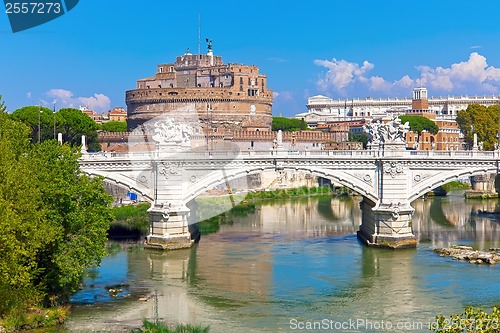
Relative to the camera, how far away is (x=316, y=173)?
34406 millimetres

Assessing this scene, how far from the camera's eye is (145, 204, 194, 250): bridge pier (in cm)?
3369

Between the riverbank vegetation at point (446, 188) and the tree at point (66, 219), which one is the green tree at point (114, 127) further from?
the tree at point (66, 219)

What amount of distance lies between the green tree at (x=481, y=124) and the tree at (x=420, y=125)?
59.9 ft

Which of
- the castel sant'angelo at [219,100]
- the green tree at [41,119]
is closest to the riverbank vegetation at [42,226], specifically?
the green tree at [41,119]

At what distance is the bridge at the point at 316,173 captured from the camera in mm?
33219

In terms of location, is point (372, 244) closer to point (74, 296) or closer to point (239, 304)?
point (239, 304)

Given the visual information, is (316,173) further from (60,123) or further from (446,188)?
(446,188)

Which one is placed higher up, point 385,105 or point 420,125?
point 385,105

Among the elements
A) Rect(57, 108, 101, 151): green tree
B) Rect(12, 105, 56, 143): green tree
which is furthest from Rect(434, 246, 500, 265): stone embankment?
Rect(57, 108, 101, 151): green tree

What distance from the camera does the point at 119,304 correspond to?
80.0ft

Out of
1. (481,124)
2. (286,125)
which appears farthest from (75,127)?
(286,125)

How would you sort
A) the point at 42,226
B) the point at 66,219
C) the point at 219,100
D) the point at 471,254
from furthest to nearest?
the point at 219,100, the point at 471,254, the point at 66,219, the point at 42,226

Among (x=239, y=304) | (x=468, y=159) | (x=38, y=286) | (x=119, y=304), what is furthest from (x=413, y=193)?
(x=38, y=286)

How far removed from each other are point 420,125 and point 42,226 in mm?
72424
